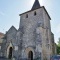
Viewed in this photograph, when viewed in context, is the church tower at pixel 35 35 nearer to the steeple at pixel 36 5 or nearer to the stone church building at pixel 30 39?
the stone church building at pixel 30 39

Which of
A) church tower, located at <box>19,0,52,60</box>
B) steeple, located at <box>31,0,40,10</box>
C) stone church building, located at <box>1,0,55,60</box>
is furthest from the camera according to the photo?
steeple, located at <box>31,0,40,10</box>

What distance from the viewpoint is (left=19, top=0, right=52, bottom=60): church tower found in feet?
61.0

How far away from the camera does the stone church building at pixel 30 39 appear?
62.1 feet

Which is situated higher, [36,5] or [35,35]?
[36,5]

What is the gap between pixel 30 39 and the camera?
20.7m

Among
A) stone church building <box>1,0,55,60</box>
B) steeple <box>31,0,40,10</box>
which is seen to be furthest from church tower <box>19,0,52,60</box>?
steeple <box>31,0,40,10</box>

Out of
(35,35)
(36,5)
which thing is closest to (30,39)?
(35,35)

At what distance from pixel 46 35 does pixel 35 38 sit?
2.37 metres

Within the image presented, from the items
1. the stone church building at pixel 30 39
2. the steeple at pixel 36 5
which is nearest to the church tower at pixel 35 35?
the stone church building at pixel 30 39

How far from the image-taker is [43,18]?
2086 cm

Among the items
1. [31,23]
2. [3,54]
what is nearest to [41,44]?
[31,23]

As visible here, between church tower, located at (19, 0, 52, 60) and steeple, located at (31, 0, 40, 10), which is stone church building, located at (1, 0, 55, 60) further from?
steeple, located at (31, 0, 40, 10)

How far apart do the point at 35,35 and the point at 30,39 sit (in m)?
1.27

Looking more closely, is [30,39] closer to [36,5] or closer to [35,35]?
[35,35]
